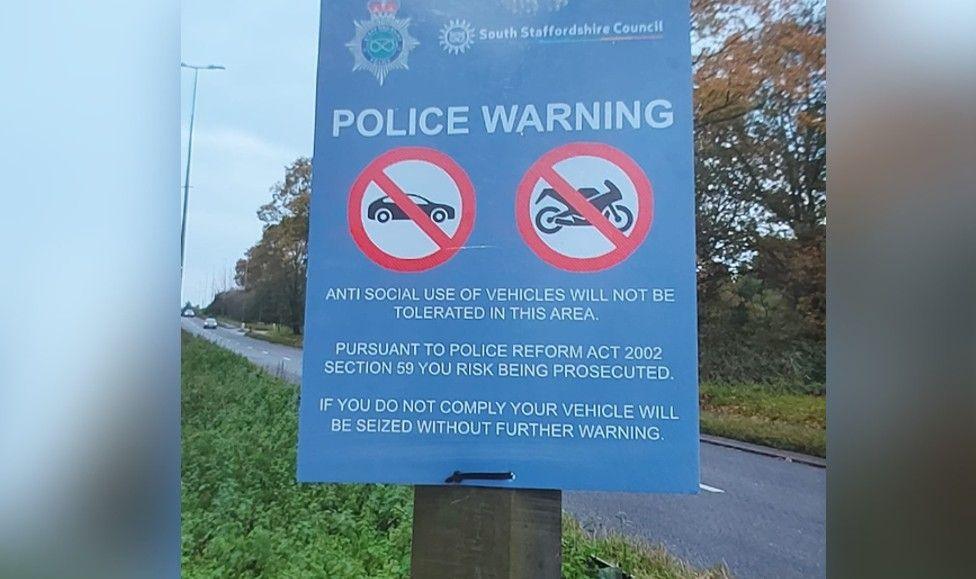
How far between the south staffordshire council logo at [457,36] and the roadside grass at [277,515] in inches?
62.7

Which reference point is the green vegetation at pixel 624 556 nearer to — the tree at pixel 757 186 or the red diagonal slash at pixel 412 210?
the tree at pixel 757 186

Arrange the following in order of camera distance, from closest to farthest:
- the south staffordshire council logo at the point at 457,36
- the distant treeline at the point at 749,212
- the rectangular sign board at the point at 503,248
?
the rectangular sign board at the point at 503,248 → the south staffordshire council logo at the point at 457,36 → the distant treeline at the point at 749,212

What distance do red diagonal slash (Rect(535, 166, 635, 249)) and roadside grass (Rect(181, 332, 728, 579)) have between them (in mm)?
1543

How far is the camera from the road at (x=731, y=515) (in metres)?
2.46

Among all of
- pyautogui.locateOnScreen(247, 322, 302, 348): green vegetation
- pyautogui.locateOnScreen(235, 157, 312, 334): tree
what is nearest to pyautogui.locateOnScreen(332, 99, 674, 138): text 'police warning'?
pyautogui.locateOnScreen(235, 157, 312, 334): tree

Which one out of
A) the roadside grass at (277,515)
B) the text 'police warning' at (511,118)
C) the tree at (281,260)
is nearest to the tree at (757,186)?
the roadside grass at (277,515)

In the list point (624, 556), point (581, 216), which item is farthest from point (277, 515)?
point (581, 216)

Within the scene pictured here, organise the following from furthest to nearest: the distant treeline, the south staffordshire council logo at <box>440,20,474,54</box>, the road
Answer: the distant treeline
the road
the south staffordshire council logo at <box>440,20,474,54</box>

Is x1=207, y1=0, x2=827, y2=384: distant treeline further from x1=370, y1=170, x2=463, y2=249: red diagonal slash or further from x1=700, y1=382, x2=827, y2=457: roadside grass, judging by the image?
x1=370, y1=170, x2=463, y2=249: red diagonal slash

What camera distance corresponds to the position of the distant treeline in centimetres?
281

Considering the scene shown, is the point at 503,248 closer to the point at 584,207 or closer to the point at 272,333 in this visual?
the point at 584,207

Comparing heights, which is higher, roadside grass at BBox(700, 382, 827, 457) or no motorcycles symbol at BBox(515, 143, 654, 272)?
no motorcycles symbol at BBox(515, 143, 654, 272)
